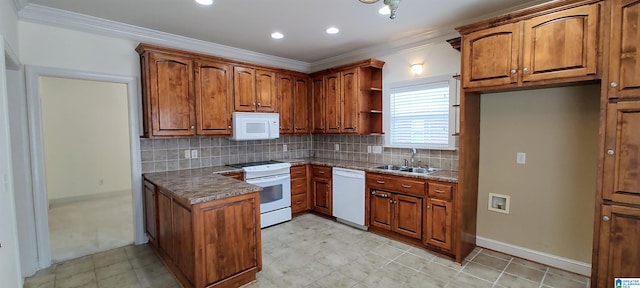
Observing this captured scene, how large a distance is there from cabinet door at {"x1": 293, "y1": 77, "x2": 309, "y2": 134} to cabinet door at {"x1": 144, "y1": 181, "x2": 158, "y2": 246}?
7.47 feet

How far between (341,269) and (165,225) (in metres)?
1.84

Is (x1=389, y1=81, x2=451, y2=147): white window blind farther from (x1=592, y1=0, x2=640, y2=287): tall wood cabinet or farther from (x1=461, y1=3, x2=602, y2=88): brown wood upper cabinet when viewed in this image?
(x1=592, y1=0, x2=640, y2=287): tall wood cabinet

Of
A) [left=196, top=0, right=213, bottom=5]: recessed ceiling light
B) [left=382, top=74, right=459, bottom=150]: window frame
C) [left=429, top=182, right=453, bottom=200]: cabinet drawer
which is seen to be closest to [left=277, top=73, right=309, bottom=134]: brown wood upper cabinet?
[left=382, top=74, right=459, bottom=150]: window frame

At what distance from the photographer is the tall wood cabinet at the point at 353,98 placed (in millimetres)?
4184

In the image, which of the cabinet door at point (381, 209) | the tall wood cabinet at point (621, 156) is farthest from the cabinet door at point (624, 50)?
the cabinet door at point (381, 209)

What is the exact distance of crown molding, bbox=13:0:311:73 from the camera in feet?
9.25

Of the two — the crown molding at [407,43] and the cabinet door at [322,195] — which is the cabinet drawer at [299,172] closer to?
the cabinet door at [322,195]

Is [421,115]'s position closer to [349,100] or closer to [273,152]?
[349,100]

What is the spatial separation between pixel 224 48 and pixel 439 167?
3.39 m

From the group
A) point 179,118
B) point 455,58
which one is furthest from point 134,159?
point 455,58

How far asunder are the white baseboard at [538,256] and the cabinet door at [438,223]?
0.59 metres

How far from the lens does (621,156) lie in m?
2.06

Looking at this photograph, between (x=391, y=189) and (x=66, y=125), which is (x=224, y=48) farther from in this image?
(x=66, y=125)

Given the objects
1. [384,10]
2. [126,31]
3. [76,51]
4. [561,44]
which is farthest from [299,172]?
[561,44]
